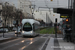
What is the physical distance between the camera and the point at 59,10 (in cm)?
2078

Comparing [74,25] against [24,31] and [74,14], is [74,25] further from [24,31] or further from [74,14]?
[24,31]

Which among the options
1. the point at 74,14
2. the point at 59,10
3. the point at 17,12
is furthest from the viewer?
the point at 17,12

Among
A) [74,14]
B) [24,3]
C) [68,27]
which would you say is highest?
[24,3]

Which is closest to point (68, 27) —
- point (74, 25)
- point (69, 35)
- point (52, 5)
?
point (69, 35)

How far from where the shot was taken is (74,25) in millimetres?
19500

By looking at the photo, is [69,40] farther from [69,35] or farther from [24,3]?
[24,3]

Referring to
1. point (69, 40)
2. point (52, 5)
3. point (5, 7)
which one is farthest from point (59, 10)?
point (5, 7)

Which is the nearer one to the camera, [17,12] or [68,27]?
[68,27]

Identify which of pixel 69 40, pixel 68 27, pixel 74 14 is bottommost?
pixel 69 40

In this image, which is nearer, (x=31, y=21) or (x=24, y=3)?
(x=31, y=21)

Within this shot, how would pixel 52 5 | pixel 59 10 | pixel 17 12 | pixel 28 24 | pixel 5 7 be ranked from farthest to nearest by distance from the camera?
pixel 17 12 → pixel 5 7 → pixel 52 5 → pixel 28 24 → pixel 59 10

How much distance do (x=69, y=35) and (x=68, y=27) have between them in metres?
1.12

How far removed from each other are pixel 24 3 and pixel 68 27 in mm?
28746

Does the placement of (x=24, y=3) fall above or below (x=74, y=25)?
above
